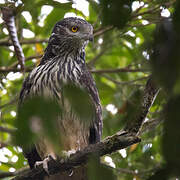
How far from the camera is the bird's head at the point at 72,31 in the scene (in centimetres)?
430

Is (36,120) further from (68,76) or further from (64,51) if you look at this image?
(64,51)

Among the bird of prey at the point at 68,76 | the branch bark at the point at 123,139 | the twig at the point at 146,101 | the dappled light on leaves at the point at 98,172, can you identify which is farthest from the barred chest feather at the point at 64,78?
the dappled light on leaves at the point at 98,172

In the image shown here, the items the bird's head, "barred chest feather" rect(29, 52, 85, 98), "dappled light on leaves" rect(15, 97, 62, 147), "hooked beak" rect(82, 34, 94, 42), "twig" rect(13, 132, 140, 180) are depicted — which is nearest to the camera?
"dappled light on leaves" rect(15, 97, 62, 147)

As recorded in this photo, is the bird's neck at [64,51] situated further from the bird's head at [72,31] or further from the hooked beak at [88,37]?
the hooked beak at [88,37]

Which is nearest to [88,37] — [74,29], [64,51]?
[74,29]

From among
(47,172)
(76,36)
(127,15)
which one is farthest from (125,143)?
(76,36)

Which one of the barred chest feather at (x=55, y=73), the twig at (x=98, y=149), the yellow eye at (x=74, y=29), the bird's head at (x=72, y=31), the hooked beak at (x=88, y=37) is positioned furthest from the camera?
the yellow eye at (x=74, y=29)

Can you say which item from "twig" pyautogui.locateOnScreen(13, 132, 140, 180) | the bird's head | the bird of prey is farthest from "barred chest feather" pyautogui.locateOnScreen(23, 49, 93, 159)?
"twig" pyautogui.locateOnScreen(13, 132, 140, 180)

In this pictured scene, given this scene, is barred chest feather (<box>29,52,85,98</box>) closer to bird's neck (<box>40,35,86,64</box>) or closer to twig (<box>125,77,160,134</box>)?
bird's neck (<box>40,35,86,64</box>)

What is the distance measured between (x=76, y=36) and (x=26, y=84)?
3.25ft

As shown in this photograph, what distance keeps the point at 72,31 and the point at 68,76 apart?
92 cm

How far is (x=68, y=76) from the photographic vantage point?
12.9 ft

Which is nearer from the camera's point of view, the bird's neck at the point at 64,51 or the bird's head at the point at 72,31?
the bird's head at the point at 72,31

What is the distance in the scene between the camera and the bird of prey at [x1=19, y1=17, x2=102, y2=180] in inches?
156
